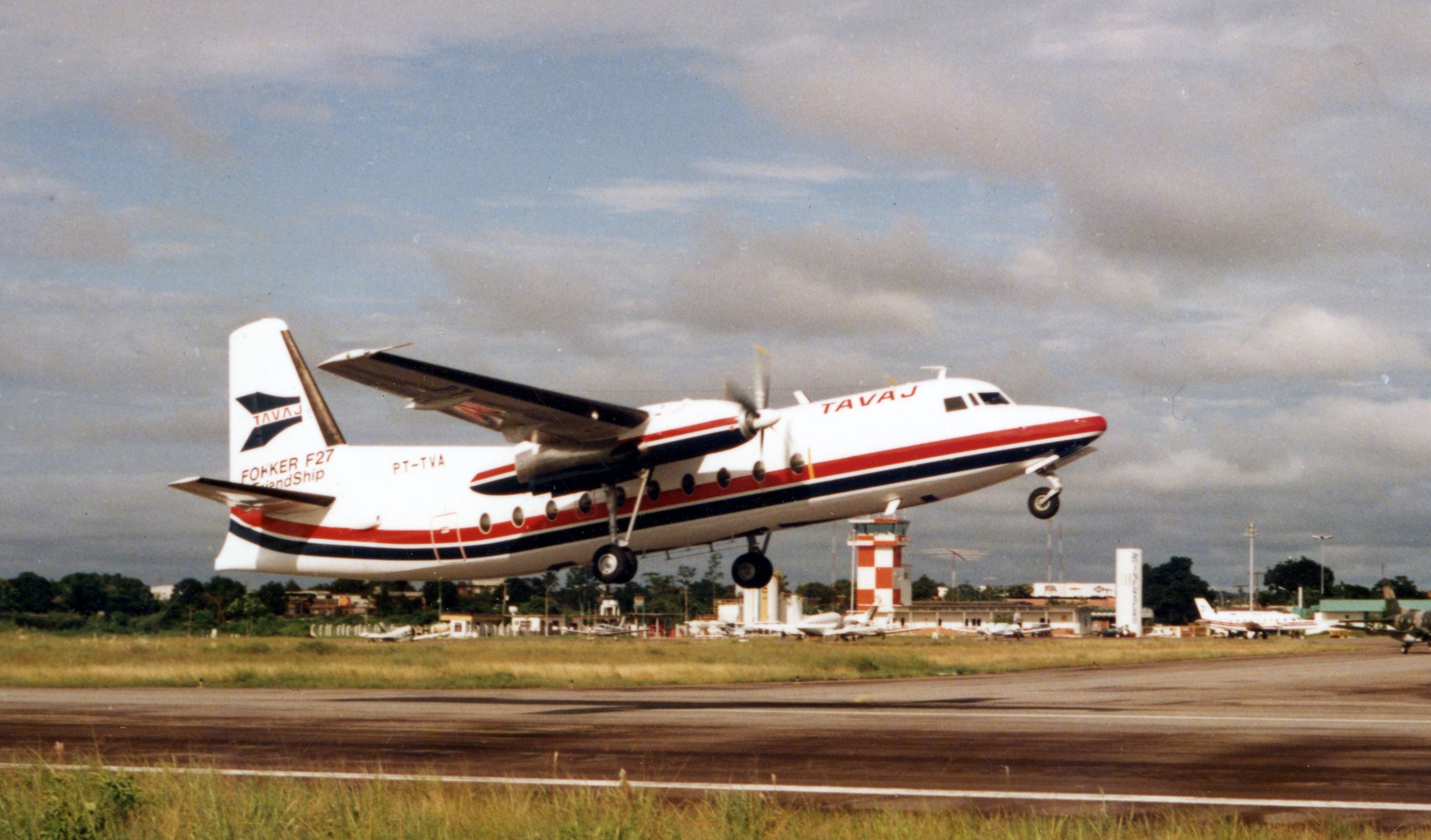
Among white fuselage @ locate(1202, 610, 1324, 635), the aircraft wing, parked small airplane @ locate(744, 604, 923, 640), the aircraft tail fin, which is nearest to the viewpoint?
the aircraft wing

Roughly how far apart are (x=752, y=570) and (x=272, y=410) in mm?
15190

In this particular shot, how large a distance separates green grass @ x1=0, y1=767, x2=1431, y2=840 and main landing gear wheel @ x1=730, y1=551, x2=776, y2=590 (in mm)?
17300

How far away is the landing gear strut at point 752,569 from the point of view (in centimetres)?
3203

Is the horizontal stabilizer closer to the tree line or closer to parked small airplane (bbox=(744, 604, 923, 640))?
the tree line

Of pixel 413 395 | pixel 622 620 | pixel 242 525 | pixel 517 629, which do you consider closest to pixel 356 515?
pixel 242 525

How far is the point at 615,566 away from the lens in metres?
30.4

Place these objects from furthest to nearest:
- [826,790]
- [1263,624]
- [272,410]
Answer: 1. [1263,624]
2. [272,410]
3. [826,790]

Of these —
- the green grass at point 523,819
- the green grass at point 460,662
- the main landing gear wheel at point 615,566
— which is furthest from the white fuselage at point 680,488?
the green grass at point 523,819

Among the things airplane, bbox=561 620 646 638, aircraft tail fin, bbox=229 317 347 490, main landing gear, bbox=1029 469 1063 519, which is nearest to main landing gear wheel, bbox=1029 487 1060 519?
main landing gear, bbox=1029 469 1063 519

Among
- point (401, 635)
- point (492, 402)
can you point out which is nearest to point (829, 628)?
point (401, 635)

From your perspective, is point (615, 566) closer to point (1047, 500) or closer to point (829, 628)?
point (1047, 500)

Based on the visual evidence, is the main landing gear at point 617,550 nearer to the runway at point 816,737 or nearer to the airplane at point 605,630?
the runway at point 816,737

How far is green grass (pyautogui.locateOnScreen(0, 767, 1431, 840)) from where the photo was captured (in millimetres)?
12211

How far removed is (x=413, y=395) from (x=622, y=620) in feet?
248
